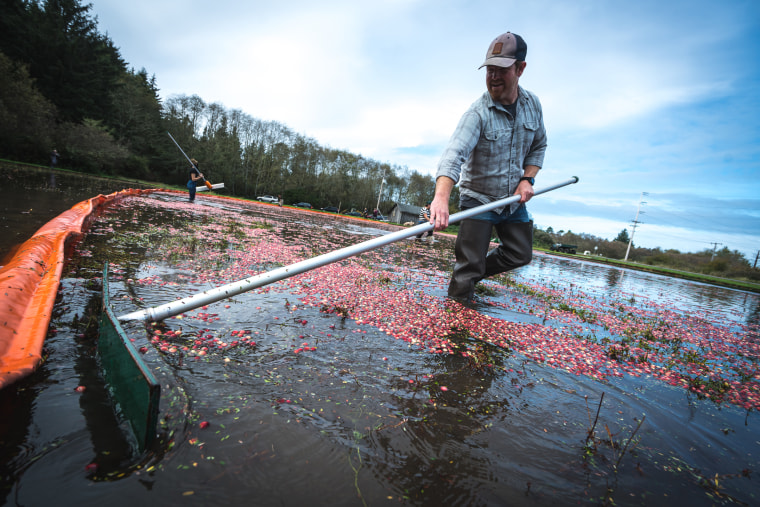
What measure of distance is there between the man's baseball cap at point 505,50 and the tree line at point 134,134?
115 feet

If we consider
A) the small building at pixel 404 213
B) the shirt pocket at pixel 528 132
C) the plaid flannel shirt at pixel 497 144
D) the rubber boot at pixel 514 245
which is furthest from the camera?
the small building at pixel 404 213

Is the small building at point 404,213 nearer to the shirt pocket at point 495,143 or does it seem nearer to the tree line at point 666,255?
the tree line at point 666,255

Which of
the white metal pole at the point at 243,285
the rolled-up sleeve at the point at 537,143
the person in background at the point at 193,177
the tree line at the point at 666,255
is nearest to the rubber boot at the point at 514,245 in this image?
the rolled-up sleeve at the point at 537,143

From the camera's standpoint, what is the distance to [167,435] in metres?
1.55

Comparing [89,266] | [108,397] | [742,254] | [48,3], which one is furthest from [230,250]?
[742,254]

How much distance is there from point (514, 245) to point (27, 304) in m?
4.92

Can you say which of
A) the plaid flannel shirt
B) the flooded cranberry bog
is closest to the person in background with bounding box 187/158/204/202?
the flooded cranberry bog

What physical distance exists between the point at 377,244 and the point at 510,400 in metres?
1.63

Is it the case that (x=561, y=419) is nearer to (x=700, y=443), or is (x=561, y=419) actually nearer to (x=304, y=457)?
(x=700, y=443)

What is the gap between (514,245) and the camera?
446 centimetres

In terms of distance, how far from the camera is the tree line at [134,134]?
2773 cm

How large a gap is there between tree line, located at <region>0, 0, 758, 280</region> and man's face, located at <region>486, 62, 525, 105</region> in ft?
114

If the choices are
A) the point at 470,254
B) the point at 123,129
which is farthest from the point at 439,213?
the point at 123,129

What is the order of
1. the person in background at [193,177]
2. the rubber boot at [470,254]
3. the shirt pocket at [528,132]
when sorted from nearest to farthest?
1. the shirt pocket at [528,132]
2. the rubber boot at [470,254]
3. the person in background at [193,177]
